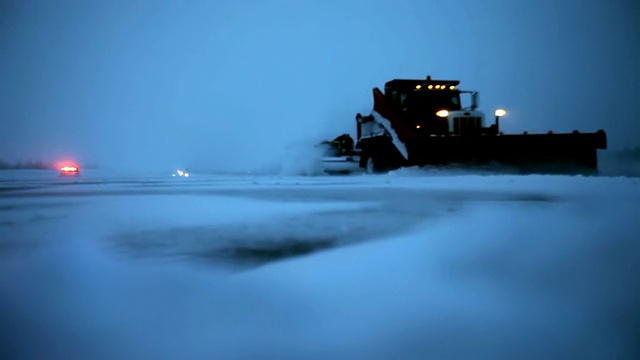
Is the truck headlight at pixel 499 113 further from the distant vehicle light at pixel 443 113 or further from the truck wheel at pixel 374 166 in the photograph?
the truck wheel at pixel 374 166

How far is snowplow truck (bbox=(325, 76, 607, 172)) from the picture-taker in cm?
1055

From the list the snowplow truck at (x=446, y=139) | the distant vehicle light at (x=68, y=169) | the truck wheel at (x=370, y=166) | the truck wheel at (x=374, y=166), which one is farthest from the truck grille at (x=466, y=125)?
the distant vehicle light at (x=68, y=169)

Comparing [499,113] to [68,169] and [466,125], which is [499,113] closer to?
[466,125]

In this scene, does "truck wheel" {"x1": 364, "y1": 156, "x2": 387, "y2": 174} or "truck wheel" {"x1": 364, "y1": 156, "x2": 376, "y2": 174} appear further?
"truck wheel" {"x1": 364, "y1": 156, "x2": 376, "y2": 174}

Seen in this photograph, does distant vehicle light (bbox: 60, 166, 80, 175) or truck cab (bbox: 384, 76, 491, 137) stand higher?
truck cab (bbox: 384, 76, 491, 137)

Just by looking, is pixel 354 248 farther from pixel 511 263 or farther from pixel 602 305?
pixel 602 305

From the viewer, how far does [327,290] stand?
1.93 meters

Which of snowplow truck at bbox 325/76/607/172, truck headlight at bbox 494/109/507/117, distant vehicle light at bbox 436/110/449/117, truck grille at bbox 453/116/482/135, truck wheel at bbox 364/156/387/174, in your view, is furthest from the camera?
truck wheel at bbox 364/156/387/174

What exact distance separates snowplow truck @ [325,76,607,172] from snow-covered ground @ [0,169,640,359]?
7.33m

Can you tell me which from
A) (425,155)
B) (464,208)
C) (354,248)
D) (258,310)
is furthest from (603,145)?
(258,310)

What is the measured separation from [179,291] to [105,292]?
32 cm

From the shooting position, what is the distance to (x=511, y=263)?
2268 mm

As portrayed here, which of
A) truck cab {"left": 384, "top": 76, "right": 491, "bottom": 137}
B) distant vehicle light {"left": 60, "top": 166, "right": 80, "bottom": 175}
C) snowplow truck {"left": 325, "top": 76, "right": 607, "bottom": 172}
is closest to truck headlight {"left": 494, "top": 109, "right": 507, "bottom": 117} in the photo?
snowplow truck {"left": 325, "top": 76, "right": 607, "bottom": 172}

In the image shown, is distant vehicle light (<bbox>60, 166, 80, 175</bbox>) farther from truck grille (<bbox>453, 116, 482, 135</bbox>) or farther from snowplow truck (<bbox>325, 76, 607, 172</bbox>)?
truck grille (<bbox>453, 116, 482, 135</bbox>)
